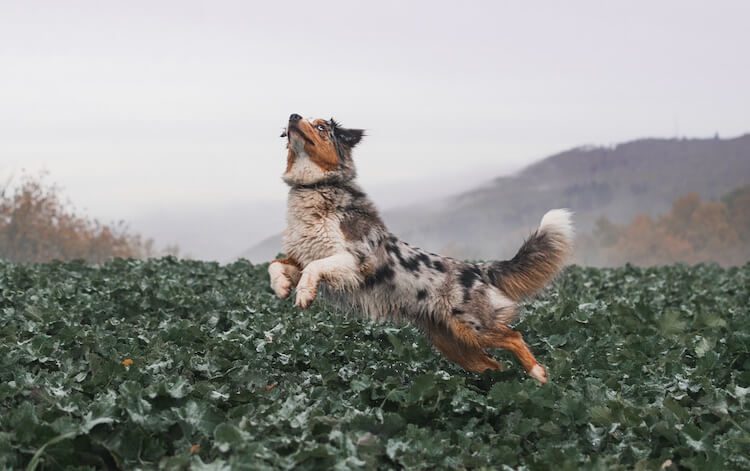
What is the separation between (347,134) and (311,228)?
832mm

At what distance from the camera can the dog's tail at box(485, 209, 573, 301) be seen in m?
6.98

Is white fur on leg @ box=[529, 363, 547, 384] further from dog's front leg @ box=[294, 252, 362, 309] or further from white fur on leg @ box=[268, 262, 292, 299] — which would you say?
white fur on leg @ box=[268, 262, 292, 299]

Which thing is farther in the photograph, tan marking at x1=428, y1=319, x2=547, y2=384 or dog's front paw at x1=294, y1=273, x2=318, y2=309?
tan marking at x1=428, y1=319, x2=547, y2=384

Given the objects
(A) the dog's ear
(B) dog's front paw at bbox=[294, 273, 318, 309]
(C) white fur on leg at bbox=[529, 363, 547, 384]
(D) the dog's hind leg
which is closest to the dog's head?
(A) the dog's ear

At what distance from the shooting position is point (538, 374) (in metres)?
6.45

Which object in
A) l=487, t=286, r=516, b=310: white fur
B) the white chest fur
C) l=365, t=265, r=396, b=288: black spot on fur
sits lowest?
l=487, t=286, r=516, b=310: white fur

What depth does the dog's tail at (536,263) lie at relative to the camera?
6.98 metres

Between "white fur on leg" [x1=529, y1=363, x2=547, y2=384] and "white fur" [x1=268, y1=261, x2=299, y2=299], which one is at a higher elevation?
"white fur" [x1=268, y1=261, x2=299, y2=299]

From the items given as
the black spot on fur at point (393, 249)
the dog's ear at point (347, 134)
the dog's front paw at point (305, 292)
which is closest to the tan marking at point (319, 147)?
the dog's ear at point (347, 134)

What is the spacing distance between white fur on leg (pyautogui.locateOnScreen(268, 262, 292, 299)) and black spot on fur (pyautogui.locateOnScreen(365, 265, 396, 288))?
1.91 ft

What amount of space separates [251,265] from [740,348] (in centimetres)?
849

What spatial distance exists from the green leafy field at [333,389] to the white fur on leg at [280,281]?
613mm

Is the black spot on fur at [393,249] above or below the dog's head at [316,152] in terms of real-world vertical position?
below

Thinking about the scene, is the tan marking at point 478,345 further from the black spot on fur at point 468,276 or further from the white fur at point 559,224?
the white fur at point 559,224
